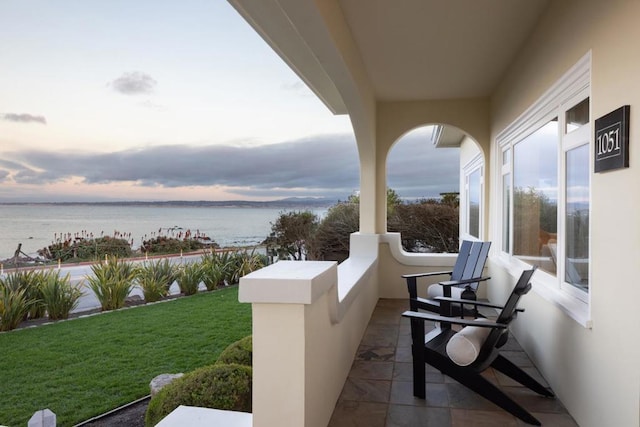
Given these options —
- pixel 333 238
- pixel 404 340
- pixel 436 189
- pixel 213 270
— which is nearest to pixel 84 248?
pixel 213 270

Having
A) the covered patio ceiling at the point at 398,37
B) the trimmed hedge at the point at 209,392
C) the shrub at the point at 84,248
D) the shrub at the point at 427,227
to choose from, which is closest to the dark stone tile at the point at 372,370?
the trimmed hedge at the point at 209,392

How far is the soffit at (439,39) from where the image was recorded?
11.4 feet

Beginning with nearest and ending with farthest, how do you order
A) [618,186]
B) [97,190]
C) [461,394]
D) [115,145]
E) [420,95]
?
[618,186] < [461,394] < [420,95] < [115,145] < [97,190]

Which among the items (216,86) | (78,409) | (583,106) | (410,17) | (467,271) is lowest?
(78,409)

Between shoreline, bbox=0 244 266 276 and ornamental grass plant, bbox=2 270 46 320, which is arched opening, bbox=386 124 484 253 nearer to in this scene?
shoreline, bbox=0 244 266 276

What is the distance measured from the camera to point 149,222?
50.1ft

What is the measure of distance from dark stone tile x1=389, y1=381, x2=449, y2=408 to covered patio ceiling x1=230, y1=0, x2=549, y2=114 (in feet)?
8.20

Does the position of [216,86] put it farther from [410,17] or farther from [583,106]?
[583,106]

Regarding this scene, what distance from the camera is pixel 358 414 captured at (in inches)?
109

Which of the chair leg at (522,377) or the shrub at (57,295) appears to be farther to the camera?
the shrub at (57,295)

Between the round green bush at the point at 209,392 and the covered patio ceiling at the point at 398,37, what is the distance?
2224 mm

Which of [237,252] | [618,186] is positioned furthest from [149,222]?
[618,186]

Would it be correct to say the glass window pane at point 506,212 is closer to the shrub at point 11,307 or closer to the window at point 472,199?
the window at point 472,199

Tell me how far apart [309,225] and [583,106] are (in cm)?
940
